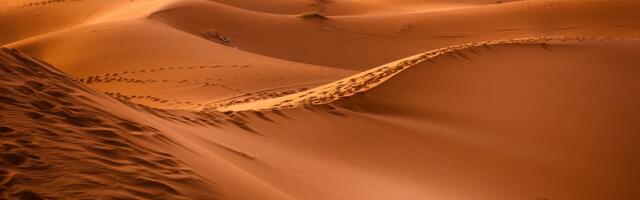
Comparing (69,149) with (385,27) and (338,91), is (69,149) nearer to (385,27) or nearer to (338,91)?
(338,91)

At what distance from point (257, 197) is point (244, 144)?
1373 mm

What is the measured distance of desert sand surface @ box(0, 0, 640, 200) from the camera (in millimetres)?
3133

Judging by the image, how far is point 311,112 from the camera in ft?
19.5

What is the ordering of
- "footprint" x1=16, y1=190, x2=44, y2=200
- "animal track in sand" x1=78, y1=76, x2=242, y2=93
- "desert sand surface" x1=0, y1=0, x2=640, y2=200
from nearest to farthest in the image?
"footprint" x1=16, y1=190, x2=44, y2=200
"desert sand surface" x1=0, y1=0, x2=640, y2=200
"animal track in sand" x1=78, y1=76, x2=242, y2=93

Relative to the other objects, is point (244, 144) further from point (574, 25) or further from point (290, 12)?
point (290, 12)

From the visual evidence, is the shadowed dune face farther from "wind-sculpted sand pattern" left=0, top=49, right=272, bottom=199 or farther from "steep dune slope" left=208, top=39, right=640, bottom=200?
"steep dune slope" left=208, top=39, right=640, bottom=200

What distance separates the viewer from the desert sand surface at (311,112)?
3133 millimetres

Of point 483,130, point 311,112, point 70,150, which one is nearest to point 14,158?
point 70,150

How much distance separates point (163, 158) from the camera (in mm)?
3240

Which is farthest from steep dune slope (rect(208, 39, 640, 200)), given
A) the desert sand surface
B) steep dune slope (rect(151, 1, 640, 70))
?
steep dune slope (rect(151, 1, 640, 70))

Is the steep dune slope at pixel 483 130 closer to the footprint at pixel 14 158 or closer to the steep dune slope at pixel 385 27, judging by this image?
the footprint at pixel 14 158

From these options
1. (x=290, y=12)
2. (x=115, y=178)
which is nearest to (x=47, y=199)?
(x=115, y=178)

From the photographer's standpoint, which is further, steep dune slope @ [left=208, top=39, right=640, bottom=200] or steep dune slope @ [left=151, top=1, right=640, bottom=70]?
steep dune slope @ [left=151, top=1, right=640, bottom=70]

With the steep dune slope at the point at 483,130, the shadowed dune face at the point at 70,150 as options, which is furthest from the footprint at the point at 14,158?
the steep dune slope at the point at 483,130
